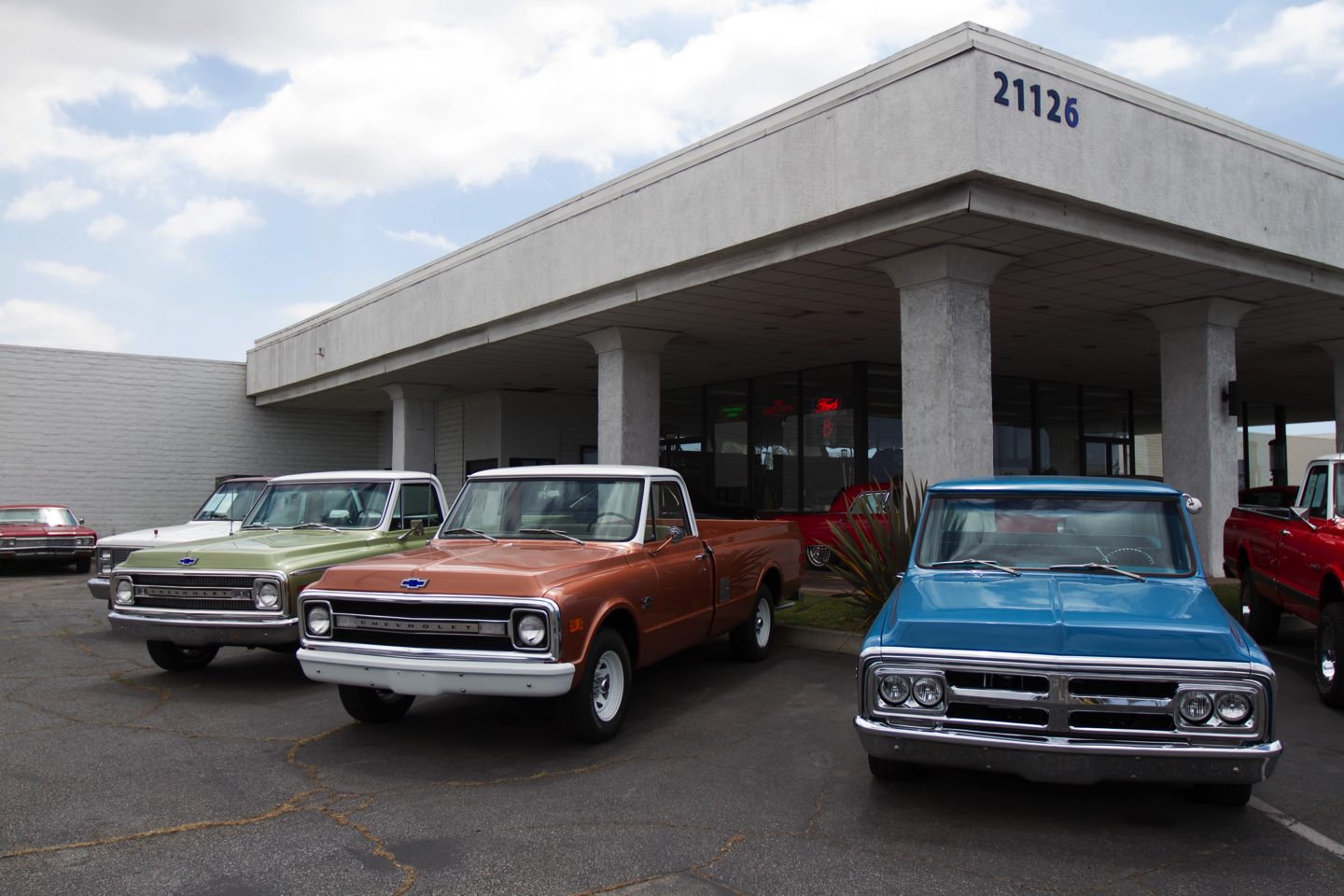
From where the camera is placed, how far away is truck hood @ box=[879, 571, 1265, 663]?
4.53m

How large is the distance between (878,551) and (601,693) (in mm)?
4302

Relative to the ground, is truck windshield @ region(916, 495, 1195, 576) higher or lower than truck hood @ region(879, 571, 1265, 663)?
higher

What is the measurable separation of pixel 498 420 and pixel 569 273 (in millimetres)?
10687

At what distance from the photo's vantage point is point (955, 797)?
5.18 meters

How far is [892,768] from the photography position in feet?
17.3

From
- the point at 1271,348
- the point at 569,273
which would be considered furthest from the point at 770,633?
the point at 1271,348

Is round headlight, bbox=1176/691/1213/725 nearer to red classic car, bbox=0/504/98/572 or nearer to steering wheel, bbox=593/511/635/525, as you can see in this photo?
steering wheel, bbox=593/511/635/525

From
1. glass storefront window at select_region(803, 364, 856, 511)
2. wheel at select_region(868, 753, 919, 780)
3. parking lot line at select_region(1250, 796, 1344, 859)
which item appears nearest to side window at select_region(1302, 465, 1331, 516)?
parking lot line at select_region(1250, 796, 1344, 859)

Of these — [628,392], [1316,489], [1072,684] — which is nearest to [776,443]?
[628,392]

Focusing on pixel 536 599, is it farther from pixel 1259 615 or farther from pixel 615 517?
pixel 1259 615

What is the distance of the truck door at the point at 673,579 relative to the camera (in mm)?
6949

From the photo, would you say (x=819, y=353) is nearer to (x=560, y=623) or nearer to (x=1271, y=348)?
(x=1271, y=348)

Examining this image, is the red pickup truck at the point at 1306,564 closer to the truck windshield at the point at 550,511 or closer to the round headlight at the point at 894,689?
the round headlight at the point at 894,689

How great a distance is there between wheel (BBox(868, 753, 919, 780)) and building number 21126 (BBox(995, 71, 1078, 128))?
6.36 meters
